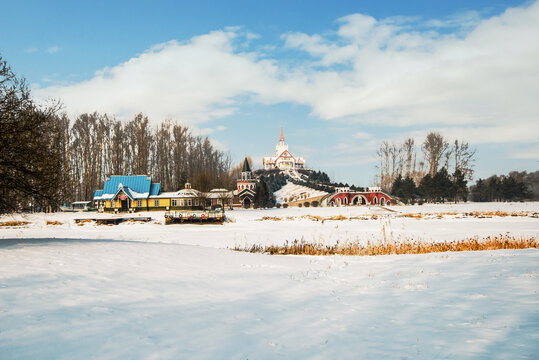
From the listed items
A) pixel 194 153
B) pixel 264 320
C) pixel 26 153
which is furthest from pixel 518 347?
pixel 194 153

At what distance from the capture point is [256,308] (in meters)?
6.93

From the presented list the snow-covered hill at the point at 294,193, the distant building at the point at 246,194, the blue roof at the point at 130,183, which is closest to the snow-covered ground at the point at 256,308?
the blue roof at the point at 130,183

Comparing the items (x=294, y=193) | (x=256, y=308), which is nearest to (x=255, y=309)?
(x=256, y=308)

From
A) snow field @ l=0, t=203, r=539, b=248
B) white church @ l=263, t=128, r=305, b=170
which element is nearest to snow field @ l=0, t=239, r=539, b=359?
snow field @ l=0, t=203, r=539, b=248

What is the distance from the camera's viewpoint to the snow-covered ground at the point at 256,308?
4.94 metres

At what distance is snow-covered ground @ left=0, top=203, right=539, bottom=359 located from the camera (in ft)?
16.2

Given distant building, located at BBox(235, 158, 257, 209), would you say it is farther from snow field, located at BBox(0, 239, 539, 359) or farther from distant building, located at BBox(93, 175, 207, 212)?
snow field, located at BBox(0, 239, 539, 359)

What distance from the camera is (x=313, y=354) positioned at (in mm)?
4895

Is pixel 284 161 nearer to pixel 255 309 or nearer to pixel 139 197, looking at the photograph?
pixel 139 197

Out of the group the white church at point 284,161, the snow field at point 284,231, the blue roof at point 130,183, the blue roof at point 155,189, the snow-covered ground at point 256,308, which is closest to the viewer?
the snow-covered ground at point 256,308

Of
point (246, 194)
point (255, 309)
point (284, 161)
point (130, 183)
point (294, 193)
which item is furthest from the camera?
point (284, 161)

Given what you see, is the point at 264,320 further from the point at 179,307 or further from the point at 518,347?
the point at 518,347

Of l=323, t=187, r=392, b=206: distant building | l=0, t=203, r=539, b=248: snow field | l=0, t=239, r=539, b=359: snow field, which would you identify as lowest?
l=0, t=203, r=539, b=248: snow field

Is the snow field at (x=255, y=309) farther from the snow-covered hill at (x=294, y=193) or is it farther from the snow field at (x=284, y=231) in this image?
the snow-covered hill at (x=294, y=193)
